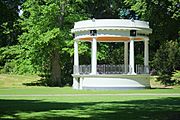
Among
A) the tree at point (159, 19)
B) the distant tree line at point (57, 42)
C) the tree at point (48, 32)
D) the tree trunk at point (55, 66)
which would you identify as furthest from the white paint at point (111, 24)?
the tree trunk at point (55, 66)

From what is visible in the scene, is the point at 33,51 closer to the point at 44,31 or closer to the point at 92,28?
the point at 44,31

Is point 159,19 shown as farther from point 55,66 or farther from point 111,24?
point 111,24

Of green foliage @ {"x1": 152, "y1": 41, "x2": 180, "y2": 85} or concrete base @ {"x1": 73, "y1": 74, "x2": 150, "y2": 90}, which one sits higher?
→ green foliage @ {"x1": 152, "y1": 41, "x2": 180, "y2": 85}

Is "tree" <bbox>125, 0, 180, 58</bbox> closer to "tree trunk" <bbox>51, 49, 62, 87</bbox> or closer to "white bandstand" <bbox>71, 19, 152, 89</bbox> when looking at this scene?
"white bandstand" <bbox>71, 19, 152, 89</bbox>

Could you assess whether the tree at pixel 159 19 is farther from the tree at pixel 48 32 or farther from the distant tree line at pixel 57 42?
the tree at pixel 48 32

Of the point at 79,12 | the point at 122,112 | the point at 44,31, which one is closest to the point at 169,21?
the point at 79,12

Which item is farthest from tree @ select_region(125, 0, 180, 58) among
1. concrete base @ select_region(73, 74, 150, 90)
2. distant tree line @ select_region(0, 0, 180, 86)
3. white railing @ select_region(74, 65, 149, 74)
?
concrete base @ select_region(73, 74, 150, 90)

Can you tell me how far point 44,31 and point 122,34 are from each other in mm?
12636

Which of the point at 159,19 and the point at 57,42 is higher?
the point at 159,19

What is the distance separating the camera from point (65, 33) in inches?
1917

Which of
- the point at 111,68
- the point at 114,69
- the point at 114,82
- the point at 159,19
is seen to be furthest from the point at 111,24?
the point at 159,19

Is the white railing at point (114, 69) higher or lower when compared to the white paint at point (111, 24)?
lower

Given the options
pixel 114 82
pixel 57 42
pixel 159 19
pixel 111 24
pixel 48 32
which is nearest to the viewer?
pixel 114 82

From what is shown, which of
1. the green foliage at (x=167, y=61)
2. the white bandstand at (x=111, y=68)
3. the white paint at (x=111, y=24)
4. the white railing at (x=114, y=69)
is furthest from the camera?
the green foliage at (x=167, y=61)
